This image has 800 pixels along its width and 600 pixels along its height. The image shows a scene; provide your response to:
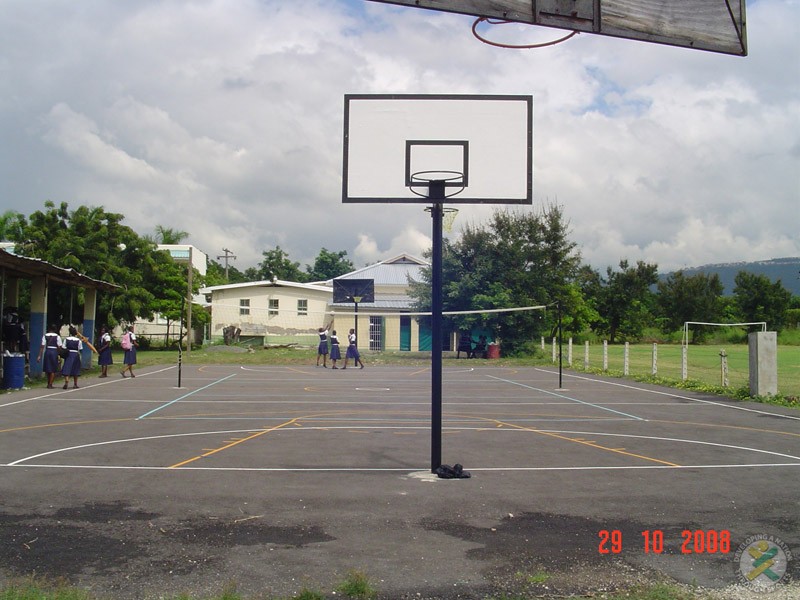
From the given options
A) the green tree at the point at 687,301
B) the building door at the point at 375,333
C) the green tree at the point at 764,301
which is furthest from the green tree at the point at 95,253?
the green tree at the point at 764,301

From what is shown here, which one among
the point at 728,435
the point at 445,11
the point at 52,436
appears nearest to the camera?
the point at 445,11

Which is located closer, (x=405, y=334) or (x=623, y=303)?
(x=405, y=334)

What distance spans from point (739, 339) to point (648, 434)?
5595 centimetres

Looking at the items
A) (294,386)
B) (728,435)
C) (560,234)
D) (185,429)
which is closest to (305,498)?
(185,429)

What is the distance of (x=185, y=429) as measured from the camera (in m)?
13.7

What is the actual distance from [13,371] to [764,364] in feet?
67.4

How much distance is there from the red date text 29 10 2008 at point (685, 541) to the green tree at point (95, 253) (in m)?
38.8

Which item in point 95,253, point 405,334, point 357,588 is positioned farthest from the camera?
point 405,334

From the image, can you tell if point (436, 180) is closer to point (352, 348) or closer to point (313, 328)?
point (352, 348)

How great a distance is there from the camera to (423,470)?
9859 mm

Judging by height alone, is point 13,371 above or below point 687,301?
below

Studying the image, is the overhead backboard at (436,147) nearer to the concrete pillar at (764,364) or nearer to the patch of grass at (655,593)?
the patch of grass at (655,593)

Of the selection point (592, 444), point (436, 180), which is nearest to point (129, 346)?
point (592, 444)

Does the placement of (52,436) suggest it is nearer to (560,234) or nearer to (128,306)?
(128,306)
